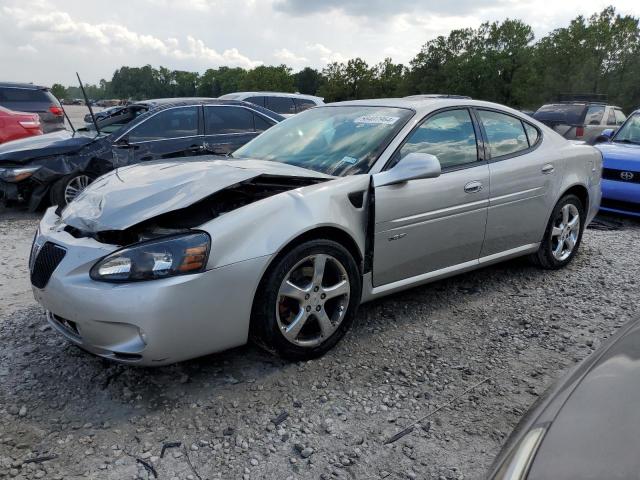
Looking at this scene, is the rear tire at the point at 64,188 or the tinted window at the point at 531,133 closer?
the tinted window at the point at 531,133

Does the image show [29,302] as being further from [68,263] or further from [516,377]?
[516,377]

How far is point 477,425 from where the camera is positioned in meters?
2.56

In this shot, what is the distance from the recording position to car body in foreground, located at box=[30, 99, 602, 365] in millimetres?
2557

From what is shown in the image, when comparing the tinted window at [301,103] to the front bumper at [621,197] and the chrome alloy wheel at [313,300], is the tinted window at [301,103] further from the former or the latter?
the chrome alloy wheel at [313,300]

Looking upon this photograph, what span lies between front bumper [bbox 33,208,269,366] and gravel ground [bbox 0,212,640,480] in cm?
29

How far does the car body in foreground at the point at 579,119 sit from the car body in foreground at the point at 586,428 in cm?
1219

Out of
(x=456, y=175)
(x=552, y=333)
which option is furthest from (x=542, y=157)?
(x=552, y=333)

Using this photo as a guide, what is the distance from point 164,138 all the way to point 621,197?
585cm

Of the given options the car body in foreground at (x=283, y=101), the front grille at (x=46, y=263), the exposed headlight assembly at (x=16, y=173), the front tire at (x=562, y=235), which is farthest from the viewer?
the car body in foreground at (x=283, y=101)

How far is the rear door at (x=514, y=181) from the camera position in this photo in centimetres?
397

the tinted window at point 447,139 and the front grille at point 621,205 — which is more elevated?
the tinted window at point 447,139

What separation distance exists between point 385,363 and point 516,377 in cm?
73

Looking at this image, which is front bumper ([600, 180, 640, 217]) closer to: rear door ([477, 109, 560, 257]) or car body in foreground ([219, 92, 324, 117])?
rear door ([477, 109, 560, 257])

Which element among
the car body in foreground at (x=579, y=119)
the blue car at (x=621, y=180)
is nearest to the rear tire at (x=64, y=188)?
the blue car at (x=621, y=180)
